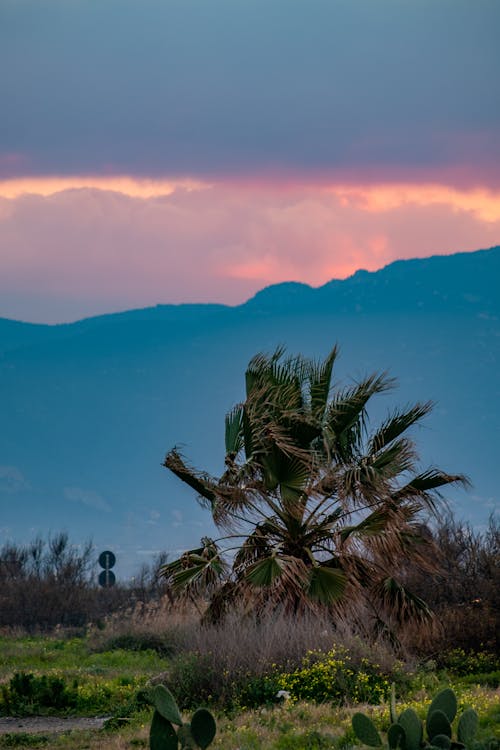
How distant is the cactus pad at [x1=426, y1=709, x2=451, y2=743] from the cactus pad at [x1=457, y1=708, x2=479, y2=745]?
123mm

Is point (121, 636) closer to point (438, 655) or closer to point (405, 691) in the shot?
point (438, 655)

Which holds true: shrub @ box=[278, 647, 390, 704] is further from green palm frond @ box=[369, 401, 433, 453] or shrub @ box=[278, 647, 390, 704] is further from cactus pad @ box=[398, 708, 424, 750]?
cactus pad @ box=[398, 708, 424, 750]

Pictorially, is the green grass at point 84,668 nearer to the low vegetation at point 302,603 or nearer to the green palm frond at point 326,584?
the low vegetation at point 302,603

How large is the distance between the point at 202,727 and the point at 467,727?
2.45 m

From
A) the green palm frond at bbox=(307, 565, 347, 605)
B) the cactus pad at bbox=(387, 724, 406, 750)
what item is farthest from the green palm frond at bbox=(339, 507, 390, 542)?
the cactus pad at bbox=(387, 724, 406, 750)

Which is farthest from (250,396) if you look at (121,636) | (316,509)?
(121,636)

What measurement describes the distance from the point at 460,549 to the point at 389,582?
783 cm

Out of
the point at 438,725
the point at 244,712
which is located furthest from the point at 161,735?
the point at 244,712

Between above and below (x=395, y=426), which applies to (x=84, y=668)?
below

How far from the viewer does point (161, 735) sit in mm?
11578

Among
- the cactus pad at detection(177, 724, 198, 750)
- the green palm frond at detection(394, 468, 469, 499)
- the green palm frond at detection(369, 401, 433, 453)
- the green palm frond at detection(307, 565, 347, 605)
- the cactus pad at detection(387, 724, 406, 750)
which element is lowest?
the cactus pad at detection(387, 724, 406, 750)

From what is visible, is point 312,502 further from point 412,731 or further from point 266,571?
point 412,731

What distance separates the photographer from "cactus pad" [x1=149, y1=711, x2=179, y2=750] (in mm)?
11562

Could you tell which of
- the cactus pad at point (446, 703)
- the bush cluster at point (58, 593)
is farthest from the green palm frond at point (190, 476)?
the bush cluster at point (58, 593)
